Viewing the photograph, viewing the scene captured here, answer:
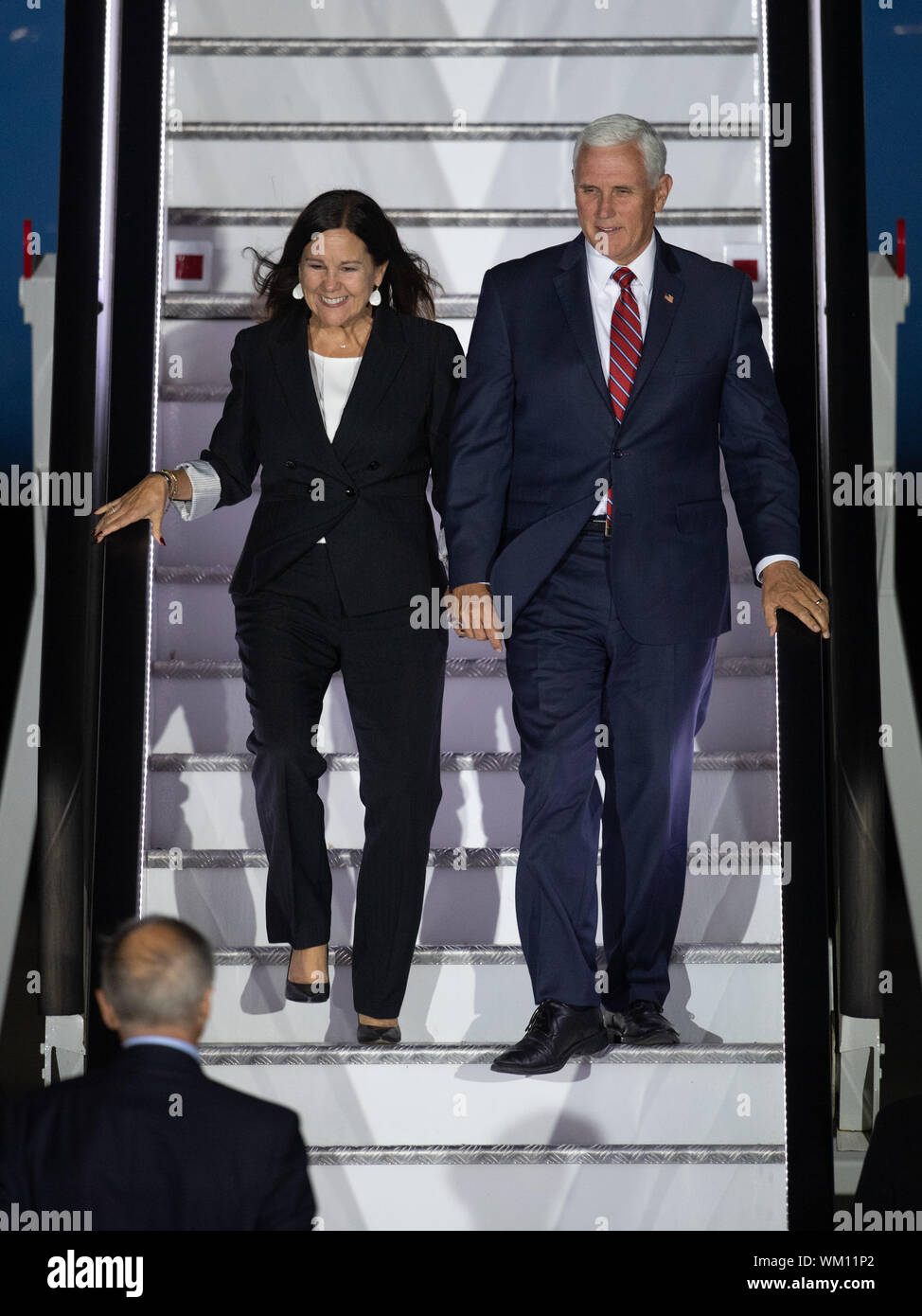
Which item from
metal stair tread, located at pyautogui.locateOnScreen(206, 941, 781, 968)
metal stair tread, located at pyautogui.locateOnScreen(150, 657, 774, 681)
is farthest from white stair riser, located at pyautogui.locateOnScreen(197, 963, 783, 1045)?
metal stair tread, located at pyautogui.locateOnScreen(150, 657, 774, 681)

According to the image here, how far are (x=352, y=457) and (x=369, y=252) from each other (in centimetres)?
44

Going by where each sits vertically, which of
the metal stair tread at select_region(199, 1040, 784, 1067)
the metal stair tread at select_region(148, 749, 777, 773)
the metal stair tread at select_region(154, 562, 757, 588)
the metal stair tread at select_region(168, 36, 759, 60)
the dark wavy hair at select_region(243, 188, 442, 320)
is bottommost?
the metal stair tread at select_region(199, 1040, 784, 1067)

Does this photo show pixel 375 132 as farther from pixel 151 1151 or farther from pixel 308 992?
pixel 151 1151

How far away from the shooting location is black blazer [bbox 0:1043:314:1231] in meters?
2.17

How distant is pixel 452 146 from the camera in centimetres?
472

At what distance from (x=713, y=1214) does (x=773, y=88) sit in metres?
2.31

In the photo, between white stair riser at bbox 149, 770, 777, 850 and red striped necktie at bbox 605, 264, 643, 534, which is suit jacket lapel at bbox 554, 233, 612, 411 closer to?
red striped necktie at bbox 605, 264, 643, 534

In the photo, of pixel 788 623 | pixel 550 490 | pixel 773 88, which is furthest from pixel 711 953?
pixel 773 88

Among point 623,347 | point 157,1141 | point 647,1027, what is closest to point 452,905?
point 647,1027

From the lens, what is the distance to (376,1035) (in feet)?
11.0

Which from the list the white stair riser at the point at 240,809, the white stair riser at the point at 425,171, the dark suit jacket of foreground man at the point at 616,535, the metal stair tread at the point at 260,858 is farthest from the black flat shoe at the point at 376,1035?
the white stair riser at the point at 425,171

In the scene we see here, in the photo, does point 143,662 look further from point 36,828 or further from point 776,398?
point 776,398

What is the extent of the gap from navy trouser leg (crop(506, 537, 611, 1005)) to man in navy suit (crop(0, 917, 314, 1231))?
1.06 m
